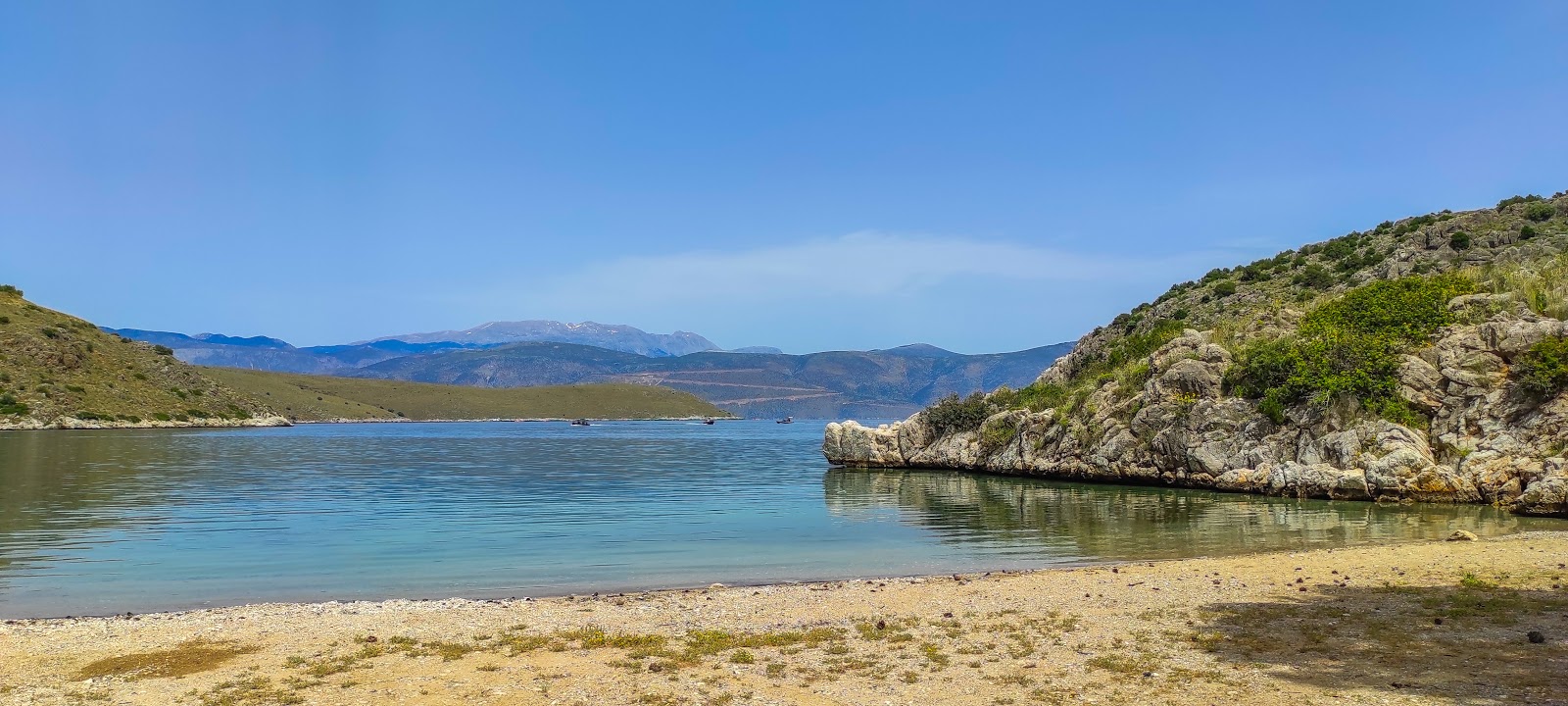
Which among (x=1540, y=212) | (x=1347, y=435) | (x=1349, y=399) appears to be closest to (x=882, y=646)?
(x=1347, y=435)

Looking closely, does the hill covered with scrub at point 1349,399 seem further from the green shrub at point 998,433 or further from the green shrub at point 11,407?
the green shrub at point 11,407

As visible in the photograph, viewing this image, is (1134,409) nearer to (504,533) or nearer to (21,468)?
(504,533)

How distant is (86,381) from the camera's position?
122688 mm

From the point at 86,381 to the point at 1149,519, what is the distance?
14057 centimetres

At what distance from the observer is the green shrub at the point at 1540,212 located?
68125 mm

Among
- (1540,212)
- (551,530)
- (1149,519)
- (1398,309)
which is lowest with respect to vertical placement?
(551,530)

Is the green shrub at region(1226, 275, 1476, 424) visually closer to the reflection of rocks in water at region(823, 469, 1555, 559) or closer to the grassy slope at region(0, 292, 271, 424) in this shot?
the reflection of rocks in water at region(823, 469, 1555, 559)

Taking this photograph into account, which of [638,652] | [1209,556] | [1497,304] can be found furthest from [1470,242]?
[638,652]

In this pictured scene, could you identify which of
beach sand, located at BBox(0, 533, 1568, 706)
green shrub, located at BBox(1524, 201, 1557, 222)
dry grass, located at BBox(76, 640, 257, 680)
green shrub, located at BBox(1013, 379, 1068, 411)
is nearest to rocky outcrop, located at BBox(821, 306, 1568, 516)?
green shrub, located at BBox(1013, 379, 1068, 411)

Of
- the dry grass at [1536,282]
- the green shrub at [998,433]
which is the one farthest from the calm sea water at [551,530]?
the dry grass at [1536,282]

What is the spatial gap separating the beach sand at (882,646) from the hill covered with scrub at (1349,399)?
19.5 meters

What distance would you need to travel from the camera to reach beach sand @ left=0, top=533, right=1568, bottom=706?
10.5 metres

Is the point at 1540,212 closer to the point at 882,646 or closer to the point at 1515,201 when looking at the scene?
the point at 1515,201

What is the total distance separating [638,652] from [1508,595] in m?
14.0
